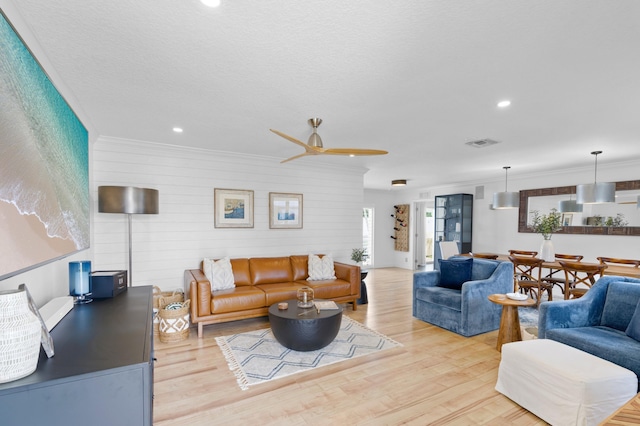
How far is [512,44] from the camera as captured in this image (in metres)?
1.87

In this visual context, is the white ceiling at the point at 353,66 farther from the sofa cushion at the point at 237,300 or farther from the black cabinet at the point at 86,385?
the sofa cushion at the point at 237,300

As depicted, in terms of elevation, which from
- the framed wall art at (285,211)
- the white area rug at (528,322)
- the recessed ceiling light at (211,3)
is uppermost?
the recessed ceiling light at (211,3)

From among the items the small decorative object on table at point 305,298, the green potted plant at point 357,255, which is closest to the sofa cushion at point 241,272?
the small decorative object on table at point 305,298

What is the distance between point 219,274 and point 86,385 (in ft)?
10.6

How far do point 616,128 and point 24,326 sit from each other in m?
5.18

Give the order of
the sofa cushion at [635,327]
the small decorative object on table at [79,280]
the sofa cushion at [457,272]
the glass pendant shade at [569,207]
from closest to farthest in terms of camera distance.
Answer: the small decorative object on table at [79,280] < the sofa cushion at [635,327] < the sofa cushion at [457,272] < the glass pendant shade at [569,207]

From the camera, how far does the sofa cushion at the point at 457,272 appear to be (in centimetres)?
429

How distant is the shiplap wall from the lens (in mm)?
4137

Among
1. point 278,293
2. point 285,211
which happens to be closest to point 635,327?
point 278,293

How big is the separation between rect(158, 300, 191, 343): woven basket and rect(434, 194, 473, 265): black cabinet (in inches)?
253

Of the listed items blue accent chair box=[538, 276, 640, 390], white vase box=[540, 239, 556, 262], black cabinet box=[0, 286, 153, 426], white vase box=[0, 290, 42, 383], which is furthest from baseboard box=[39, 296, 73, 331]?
white vase box=[540, 239, 556, 262]

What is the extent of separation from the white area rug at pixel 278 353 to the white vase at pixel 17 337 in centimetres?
190

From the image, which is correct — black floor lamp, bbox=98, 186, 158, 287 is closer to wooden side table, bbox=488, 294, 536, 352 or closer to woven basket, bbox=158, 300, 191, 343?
woven basket, bbox=158, 300, 191, 343

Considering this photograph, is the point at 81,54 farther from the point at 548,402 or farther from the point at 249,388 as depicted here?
the point at 548,402
